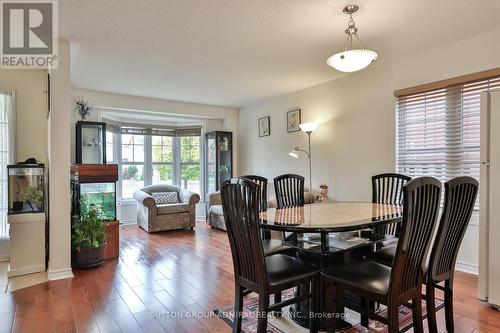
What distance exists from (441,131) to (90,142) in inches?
195

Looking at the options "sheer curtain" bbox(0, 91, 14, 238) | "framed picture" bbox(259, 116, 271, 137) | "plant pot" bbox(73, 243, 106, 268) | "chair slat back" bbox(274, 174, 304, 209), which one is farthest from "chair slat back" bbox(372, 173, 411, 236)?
"sheer curtain" bbox(0, 91, 14, 238)

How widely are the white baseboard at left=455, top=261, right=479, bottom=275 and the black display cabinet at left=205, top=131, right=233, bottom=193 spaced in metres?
4.28

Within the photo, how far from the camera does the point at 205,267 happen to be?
345cm

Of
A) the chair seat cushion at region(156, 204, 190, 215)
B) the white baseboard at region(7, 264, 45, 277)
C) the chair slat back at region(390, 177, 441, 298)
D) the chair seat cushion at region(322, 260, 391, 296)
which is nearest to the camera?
the chair slat back at region(390, 177, 441, 298)

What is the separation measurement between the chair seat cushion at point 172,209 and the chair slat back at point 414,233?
4.36 metres

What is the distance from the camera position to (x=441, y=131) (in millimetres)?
3385

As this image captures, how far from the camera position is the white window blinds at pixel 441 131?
3.13 meters

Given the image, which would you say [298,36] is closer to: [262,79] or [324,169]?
[262,79]

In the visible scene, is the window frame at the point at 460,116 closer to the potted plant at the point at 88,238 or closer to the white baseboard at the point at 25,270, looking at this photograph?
the potted plant at the point at 88,238

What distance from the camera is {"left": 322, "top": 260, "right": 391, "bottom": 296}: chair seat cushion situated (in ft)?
5.41

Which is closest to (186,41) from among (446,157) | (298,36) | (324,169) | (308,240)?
(298,36)

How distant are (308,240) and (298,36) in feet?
→ 6.50

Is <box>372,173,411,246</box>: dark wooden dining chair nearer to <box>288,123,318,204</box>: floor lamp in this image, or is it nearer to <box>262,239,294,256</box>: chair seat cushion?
<box>262,239,294,256</box>: chair seat cushion

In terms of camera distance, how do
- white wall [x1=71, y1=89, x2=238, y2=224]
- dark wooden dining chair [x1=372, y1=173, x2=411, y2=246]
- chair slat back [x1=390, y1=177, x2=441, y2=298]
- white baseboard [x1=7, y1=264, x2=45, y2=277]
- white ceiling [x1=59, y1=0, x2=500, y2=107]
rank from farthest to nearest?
white wall [x1=71, y1=89, x2=238, y2=224] < white baseboard [x1=7, y1=264, x2=45, y2=277] < dark wooden dining chair [x1=372, y1=173, x2=411, y2=246] < white ceiling [x1=59, y1=0, x2=500, y2=107] < chair slat back [x1=390, y1=177, x2=441, y2=298]
